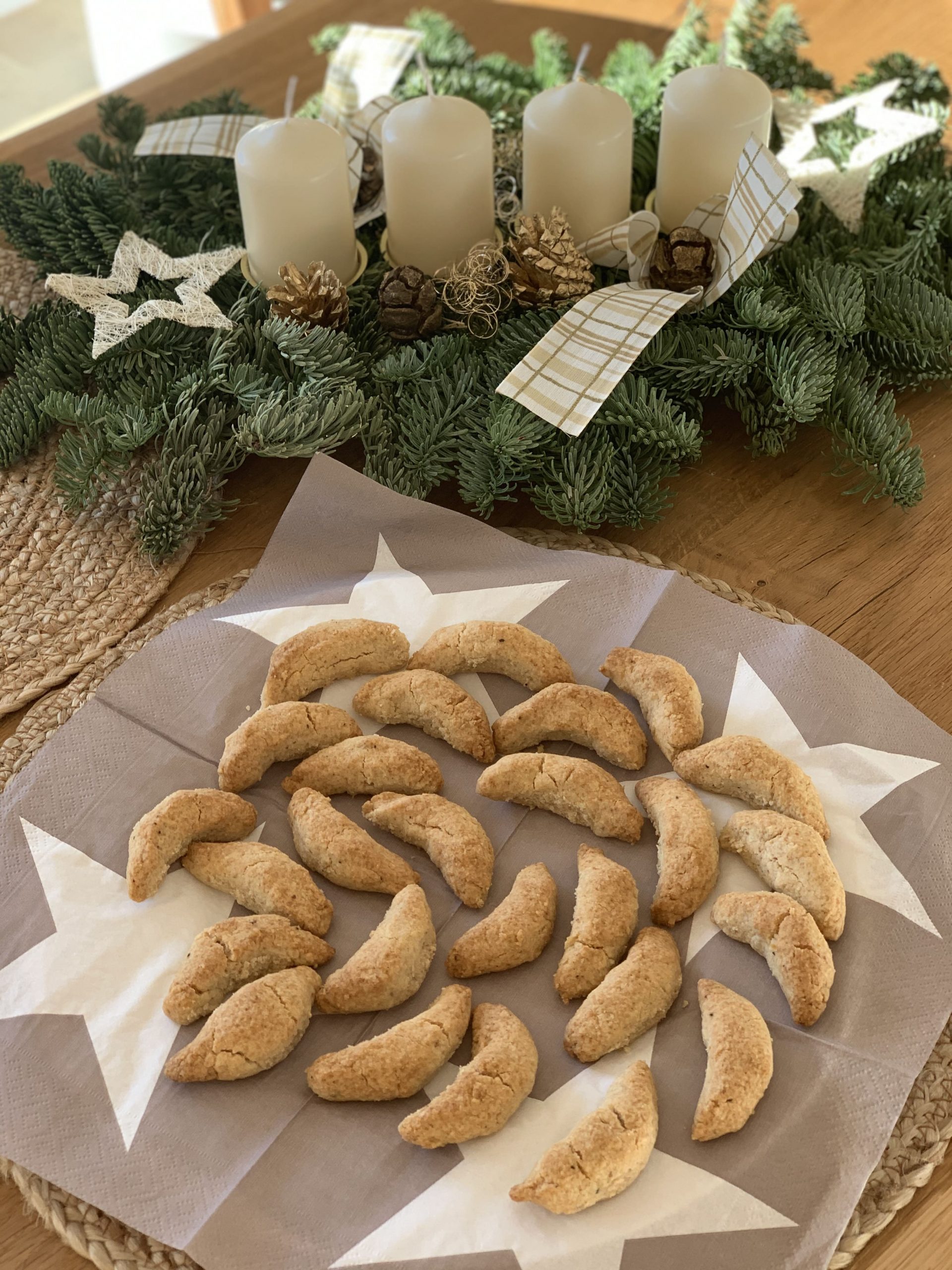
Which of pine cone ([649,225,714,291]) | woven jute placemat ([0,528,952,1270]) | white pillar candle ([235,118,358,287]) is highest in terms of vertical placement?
white pillar candle ([235,118,358,287])

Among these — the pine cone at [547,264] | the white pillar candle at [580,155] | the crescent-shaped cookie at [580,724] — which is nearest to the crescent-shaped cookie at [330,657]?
the crescent-shaped cookie at [580,724]

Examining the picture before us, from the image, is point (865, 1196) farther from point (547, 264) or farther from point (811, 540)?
point (547, 264)

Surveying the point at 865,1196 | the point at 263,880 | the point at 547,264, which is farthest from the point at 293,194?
→ the point at 865,1196

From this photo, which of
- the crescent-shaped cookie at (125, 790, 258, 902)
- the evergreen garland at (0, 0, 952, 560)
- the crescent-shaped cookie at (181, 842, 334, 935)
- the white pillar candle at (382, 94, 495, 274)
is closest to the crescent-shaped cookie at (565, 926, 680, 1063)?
the crescent-shaped cookie at (181, 842, 334, 935)

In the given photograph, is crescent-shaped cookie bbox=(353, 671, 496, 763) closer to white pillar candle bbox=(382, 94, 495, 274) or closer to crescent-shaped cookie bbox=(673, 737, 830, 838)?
crescent-shaped cookie bbox=(673, 737, 830, 838)

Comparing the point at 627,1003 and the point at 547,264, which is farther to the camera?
the point at 547,264

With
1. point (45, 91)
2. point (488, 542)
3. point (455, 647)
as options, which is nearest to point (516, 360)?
point (488, 542)
